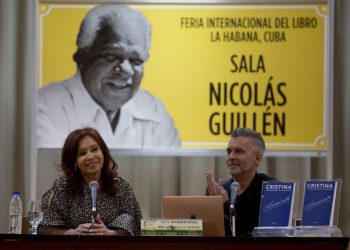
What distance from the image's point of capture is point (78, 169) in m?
4.43

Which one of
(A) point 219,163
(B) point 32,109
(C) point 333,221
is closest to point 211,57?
(A) point 219,163

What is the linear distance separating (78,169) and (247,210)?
3.28 ft

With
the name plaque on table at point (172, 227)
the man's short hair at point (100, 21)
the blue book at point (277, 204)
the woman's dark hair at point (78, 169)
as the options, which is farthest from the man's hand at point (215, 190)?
the man's short hair at point (100, 21)

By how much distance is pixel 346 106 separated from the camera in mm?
5898

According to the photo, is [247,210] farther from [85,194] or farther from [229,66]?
[229,66]

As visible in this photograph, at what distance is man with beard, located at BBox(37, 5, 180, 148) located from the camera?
5.63 m

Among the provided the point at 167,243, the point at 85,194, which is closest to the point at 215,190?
the point at 85,194

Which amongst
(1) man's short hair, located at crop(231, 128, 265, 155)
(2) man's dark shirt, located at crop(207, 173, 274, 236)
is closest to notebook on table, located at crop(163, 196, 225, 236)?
(2) man's dark shirt, located at crop(207, 173, 274, 236)

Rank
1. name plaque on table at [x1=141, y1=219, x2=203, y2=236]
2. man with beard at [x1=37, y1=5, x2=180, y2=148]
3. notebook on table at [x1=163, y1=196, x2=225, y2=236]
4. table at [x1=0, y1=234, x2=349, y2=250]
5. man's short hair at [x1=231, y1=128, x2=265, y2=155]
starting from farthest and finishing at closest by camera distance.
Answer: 1. man with beard at [x1=37, y1=5, x2=180, y2=148]
2. man's short hair at [x1=231, y1=128, x2=265, y2=155]
3. notebook on table at [x1=163, y1=196, x2=225, y2=236]
4. name plaque on table at [x1=141, y1=219, x2=203, y2=236]
5. table at [x1=0, y1=234, x2=349, y2=250]

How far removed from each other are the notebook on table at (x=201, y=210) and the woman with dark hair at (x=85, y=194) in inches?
15.0

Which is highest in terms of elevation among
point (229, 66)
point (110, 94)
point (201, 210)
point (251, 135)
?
point (229, 66)

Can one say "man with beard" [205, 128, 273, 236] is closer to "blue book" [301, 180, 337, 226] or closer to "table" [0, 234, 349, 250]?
"blue book" [301, 180, 337, 226]

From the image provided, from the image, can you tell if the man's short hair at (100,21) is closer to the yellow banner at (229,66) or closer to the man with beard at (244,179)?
the yellow banner at (229,66)

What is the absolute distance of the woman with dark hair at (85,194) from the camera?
168 inches
